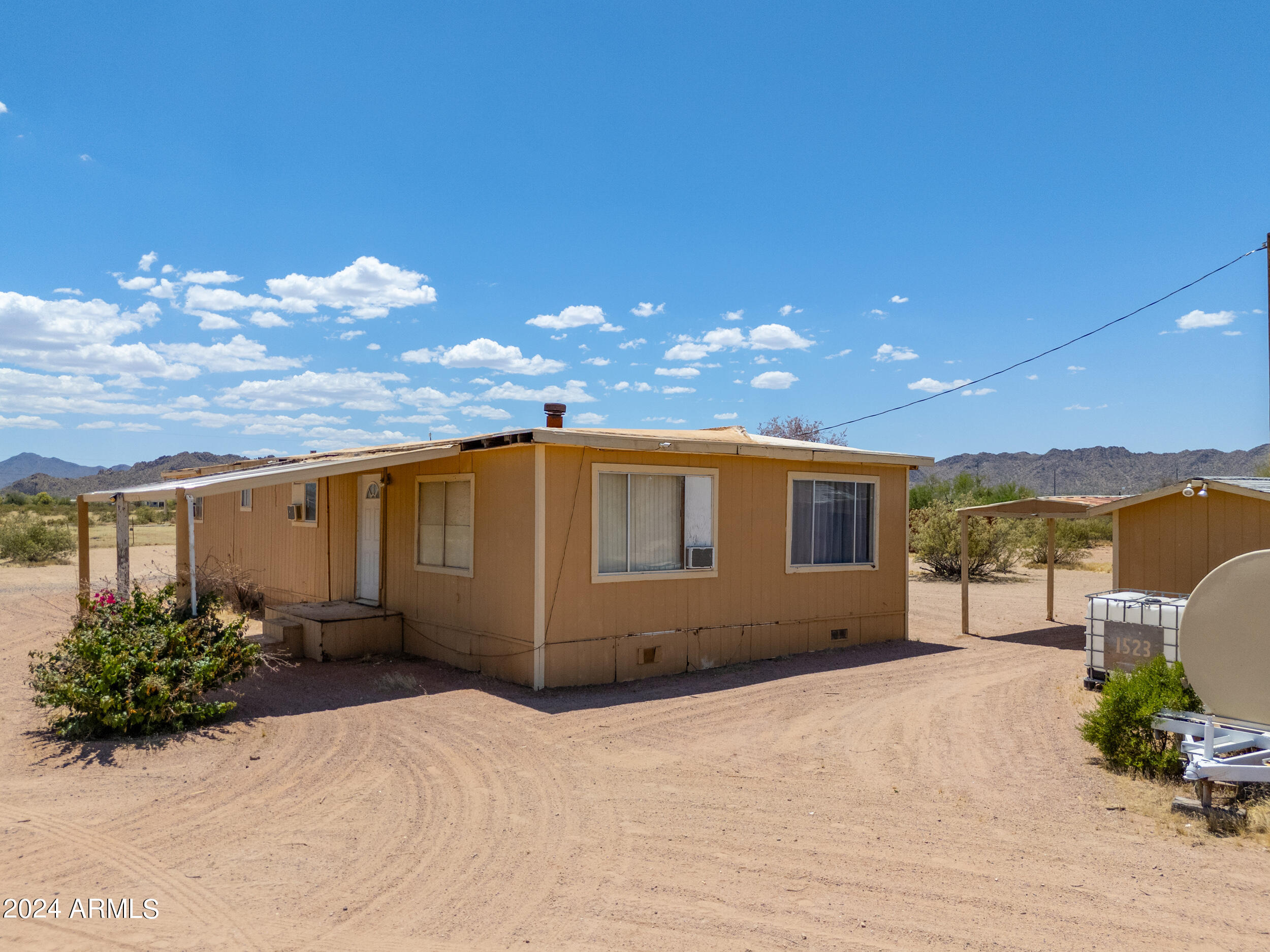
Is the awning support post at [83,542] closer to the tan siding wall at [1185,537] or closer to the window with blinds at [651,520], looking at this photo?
the window with blinds at [651,520]

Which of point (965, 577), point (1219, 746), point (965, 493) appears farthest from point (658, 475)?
point (965, 493)

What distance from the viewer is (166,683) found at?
6207 mm

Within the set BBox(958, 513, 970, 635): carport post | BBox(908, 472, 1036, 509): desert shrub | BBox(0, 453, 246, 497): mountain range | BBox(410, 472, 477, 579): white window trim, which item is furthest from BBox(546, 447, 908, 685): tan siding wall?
BBox(0, 453, 246, 497): mountain range

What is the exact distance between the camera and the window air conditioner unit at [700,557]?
893 cm

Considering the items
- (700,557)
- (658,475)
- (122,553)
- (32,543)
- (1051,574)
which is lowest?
(32,543)

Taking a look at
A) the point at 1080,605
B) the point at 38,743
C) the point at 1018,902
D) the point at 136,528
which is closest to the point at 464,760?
the point at 38,743

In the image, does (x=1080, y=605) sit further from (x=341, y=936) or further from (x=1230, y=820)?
(x=341, y=936)

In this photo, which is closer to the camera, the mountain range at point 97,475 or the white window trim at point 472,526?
the white window trim at point 472,526

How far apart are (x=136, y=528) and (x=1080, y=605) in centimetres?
3840

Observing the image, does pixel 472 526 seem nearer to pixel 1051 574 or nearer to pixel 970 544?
pixel 1051 574

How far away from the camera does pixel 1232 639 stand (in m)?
5.19

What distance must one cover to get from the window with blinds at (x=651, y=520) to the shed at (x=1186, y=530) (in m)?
4.58

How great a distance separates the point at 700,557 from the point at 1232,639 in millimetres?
4817

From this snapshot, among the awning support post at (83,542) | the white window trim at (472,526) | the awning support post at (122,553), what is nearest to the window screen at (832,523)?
the white window trim at (472,526)
